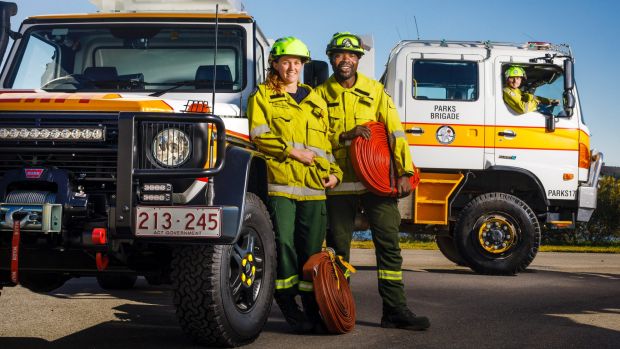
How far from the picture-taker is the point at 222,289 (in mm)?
5062

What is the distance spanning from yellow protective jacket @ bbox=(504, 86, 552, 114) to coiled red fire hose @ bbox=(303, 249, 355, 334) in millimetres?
5730

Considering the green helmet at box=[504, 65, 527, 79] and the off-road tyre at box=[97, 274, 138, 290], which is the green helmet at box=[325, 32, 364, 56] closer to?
the off-road tyre at box=[97, 274, 138, 290]

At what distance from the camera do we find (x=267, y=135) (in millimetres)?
5875

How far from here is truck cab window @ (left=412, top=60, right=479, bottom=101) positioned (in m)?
11.2

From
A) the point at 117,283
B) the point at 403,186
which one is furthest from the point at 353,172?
the point at 117,283

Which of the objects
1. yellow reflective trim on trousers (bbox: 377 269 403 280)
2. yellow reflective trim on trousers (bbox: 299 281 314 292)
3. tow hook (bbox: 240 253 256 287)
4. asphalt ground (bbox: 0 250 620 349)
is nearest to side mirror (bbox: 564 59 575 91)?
asphalt ground (bbox: 0 250 620 349)

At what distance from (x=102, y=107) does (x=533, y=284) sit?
6.60 metres

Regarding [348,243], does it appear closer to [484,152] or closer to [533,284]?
[533,284]

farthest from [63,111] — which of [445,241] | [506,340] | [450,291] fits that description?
[445,241]

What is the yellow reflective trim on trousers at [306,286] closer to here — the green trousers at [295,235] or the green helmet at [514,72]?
the green trousers at [295,235]

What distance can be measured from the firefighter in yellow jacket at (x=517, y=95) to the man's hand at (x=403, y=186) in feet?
17.0

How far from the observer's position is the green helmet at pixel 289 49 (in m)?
6.13

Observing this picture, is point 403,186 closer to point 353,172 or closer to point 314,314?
point 353,172

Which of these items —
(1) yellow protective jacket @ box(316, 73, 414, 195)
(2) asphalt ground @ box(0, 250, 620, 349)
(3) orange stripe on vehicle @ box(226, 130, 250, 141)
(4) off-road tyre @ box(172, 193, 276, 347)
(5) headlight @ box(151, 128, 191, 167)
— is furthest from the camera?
(1) yellow protective jacket @ box(316, 73, 414, 195)
